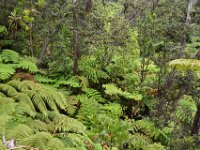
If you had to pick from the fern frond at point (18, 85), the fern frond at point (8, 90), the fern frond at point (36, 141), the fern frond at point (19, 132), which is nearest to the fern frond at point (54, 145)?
the fern frond at point (36, 141)

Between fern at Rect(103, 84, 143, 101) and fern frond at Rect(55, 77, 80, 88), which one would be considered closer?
fern frond at Rect(55, 77, 80, 88)

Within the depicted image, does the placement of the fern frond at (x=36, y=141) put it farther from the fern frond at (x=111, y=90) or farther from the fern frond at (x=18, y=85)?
the fern frond at (x=111, y=90)

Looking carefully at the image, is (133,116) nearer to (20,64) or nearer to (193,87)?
(193,87)

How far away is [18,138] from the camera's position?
4.16 metres

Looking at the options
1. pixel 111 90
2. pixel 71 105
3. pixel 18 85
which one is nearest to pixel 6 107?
pixel 18 85

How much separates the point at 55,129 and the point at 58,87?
3.05 meters

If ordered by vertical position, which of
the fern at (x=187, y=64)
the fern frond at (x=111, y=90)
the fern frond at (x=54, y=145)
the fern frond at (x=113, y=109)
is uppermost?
the fern at (x=187, y=64)

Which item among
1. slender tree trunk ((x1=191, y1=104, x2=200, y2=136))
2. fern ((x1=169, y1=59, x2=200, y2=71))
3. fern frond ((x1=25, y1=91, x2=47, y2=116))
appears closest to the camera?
fern ((x1=169, y1=59, x2=200, y2=71))

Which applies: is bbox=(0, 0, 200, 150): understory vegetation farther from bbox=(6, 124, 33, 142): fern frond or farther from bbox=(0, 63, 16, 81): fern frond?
bbox=(6, 124, 33, 142): fern frond

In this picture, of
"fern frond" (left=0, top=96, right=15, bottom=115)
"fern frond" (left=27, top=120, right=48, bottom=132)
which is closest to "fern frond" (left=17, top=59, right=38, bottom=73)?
"fern frond" (left=0, top=96, right=15, bottom=115)

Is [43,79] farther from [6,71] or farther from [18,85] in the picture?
[18,85]

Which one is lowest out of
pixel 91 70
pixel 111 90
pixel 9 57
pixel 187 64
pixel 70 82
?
pixel 111 90

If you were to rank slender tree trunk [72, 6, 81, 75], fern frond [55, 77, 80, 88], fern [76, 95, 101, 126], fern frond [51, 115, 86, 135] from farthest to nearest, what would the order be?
slender tree trunk [72, 6, 81, 75] → fern frond [55, 77, 80, 88] → fern [76, 95, 101, 126] → fern frond [51, 115, 86, 135]

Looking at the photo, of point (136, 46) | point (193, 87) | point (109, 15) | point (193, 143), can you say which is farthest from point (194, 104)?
point (109, 15)
